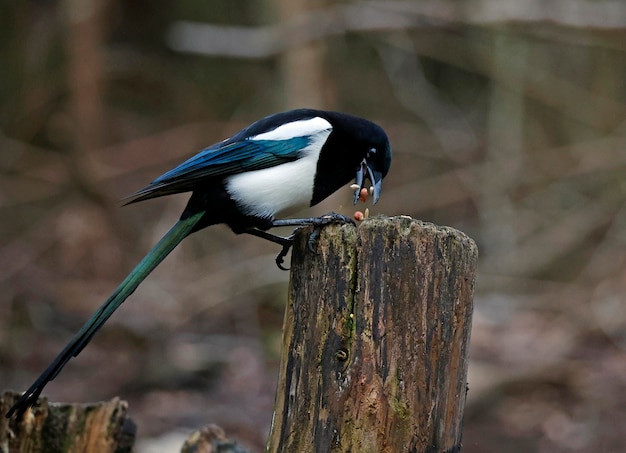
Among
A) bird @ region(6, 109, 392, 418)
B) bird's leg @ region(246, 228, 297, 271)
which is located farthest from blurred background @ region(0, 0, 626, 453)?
bird @ region(6, 109, 392, 418)

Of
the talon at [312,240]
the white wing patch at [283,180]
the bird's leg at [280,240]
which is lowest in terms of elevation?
the talon at [312,240]

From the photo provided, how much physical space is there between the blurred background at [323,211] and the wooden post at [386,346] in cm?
317

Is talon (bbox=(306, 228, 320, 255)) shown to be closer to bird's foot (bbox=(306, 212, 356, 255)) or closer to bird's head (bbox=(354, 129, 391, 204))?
bird's foot (bbox=(306, 212, 356, 255))

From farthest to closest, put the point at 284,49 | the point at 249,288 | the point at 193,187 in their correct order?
the point at 249,288, the point at 284,49, the point at 193,187

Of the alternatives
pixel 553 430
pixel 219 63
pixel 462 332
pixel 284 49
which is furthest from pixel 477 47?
pixel 462 332

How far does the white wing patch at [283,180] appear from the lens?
333 centimetres

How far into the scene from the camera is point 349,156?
3492mm

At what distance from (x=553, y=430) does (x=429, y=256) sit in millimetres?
4356

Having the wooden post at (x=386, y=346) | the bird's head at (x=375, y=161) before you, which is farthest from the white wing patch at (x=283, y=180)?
the wooden post at (x=386, y=346)

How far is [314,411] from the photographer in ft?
7.77

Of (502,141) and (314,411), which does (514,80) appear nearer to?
(502,141)

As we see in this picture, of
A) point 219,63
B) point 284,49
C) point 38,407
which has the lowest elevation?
point 38,407

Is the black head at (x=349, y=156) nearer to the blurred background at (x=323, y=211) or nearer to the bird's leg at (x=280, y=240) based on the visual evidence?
the bird's leg at (x=280, y=240)

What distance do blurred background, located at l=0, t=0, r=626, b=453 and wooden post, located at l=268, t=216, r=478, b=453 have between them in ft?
10.4
